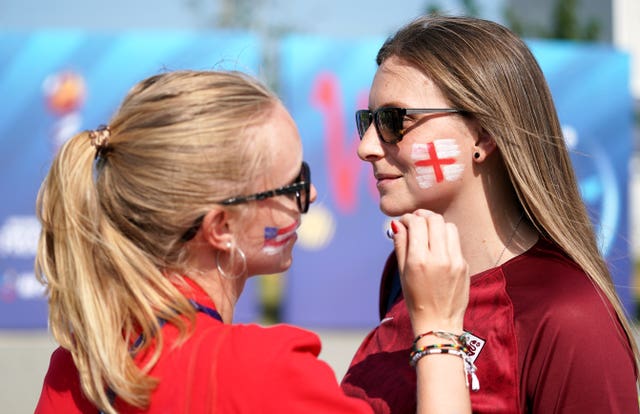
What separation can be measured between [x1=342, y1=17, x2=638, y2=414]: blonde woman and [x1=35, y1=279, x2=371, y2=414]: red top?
39cm

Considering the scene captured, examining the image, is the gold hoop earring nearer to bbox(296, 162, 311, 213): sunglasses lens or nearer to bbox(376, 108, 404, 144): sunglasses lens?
bbox(296, 162, 311, 213): sunglasses lens

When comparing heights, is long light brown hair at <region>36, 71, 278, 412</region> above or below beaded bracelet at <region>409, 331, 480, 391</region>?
above

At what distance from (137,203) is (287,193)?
1.21ft

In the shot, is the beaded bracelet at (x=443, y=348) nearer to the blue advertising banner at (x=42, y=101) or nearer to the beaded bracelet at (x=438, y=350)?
the beaded bracelet at (x=438, y=350)

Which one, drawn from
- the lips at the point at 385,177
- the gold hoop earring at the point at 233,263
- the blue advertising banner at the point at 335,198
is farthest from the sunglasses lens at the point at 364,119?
the blue advertising banner at the point at 335,198

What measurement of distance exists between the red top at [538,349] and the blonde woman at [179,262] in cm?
23

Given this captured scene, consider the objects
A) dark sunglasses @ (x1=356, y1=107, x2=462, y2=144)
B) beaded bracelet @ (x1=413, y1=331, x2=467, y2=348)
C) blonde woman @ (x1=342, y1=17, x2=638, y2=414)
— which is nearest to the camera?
beaded bracelet @ (x1=413, y1=331, x2=467, y2=348)

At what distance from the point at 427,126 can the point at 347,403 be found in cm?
98

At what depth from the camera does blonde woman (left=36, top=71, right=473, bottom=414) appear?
5.17 feet

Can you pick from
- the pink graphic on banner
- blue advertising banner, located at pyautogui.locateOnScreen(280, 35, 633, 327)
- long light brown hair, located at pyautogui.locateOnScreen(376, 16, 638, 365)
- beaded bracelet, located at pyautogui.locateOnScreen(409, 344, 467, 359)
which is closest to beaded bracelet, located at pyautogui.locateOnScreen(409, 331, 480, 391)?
beaded bracelet, located at pyautogui.locateOnScreen(409, 344, 467, 359)

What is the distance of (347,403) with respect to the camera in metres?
1.59

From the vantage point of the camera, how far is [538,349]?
1901mm

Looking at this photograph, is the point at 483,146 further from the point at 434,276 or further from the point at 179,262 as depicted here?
the point at 179,262

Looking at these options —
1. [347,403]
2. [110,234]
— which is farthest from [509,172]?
[110,234]
